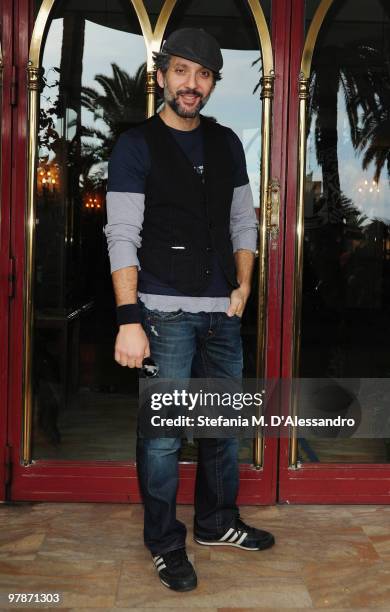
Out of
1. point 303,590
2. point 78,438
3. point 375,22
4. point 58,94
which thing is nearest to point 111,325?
point 78,438

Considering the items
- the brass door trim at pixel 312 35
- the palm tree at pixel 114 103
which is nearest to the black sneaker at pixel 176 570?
the palm tree at pixel 114 103

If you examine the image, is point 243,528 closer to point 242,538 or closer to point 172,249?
point 242,538

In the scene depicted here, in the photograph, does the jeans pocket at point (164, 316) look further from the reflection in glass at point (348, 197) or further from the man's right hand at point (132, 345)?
the reflection in glass at point (348, 197)

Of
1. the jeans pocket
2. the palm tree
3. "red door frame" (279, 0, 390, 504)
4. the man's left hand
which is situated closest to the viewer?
the jeans pocket

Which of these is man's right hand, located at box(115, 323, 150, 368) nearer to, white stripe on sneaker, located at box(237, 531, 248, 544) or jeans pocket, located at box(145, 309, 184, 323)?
jeans pocket, located at box(145, 309, 184, 323)

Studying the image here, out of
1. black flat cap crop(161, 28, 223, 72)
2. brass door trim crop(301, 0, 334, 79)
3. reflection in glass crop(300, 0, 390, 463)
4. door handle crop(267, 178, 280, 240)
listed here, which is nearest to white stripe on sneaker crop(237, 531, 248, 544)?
reflection in glass crop(300, 0, 390, 463)

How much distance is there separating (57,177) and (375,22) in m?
1.30

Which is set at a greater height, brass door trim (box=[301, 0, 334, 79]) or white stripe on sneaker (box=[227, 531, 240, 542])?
brass door trim (box=[301, 0, 334, 79])

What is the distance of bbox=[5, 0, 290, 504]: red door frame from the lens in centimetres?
279

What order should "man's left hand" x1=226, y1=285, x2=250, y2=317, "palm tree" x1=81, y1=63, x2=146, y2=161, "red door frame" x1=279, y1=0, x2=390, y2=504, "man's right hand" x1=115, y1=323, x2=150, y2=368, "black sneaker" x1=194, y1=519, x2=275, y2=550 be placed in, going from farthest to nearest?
"red door frame" x1=279, y1=0, x2=390, y2=504 → "palm tree" x1=81, y1=63, x2=146, y2=161 → "black sneaker" x1=194, y1=519, x2=275, y2=550 → "man's left hand" x1=226, y1=285, x2=250, y2=317 → "man's right hand" x1=115, y1=323, x2=150, y2=368

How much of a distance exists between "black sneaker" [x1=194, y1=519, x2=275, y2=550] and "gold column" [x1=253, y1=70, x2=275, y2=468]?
40cm

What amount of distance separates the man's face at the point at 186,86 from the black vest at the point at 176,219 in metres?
0.08

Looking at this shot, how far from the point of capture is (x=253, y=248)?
2445 mm

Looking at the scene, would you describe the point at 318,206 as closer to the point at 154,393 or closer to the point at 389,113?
the point at 389,113
